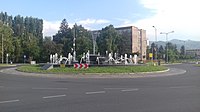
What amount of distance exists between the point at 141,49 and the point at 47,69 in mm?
123890

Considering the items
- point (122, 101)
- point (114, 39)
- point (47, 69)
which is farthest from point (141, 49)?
point (122, 101)

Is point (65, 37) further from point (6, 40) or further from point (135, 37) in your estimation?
point (135, 37)

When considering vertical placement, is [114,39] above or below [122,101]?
above

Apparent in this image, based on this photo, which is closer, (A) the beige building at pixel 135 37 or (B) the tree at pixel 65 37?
(B) the tree at pixel 65 37

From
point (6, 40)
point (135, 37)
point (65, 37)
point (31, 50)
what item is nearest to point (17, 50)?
point (31, 50)

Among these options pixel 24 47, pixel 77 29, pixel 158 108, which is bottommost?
pixel 158 108

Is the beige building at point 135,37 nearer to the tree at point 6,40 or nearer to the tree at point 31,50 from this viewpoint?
the tree at point 31,50

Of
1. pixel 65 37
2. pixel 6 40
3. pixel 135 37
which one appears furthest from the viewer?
pixel 135 37

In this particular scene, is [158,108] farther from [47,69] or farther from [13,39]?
[13,39]

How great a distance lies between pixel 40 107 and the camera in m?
10.8

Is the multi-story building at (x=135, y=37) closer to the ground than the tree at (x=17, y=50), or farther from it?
farther from it

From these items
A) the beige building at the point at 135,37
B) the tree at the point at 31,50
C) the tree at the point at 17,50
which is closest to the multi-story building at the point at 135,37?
the beige building at the point at 135,37

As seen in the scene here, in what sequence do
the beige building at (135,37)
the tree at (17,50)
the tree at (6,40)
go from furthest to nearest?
1. the beige building at (135,37)
2. the tree at (17,50)
3. the tree at (6,40)

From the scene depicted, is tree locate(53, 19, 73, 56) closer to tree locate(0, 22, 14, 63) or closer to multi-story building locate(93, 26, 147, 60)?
multi-story building locate(93, 26, 147, 60)
